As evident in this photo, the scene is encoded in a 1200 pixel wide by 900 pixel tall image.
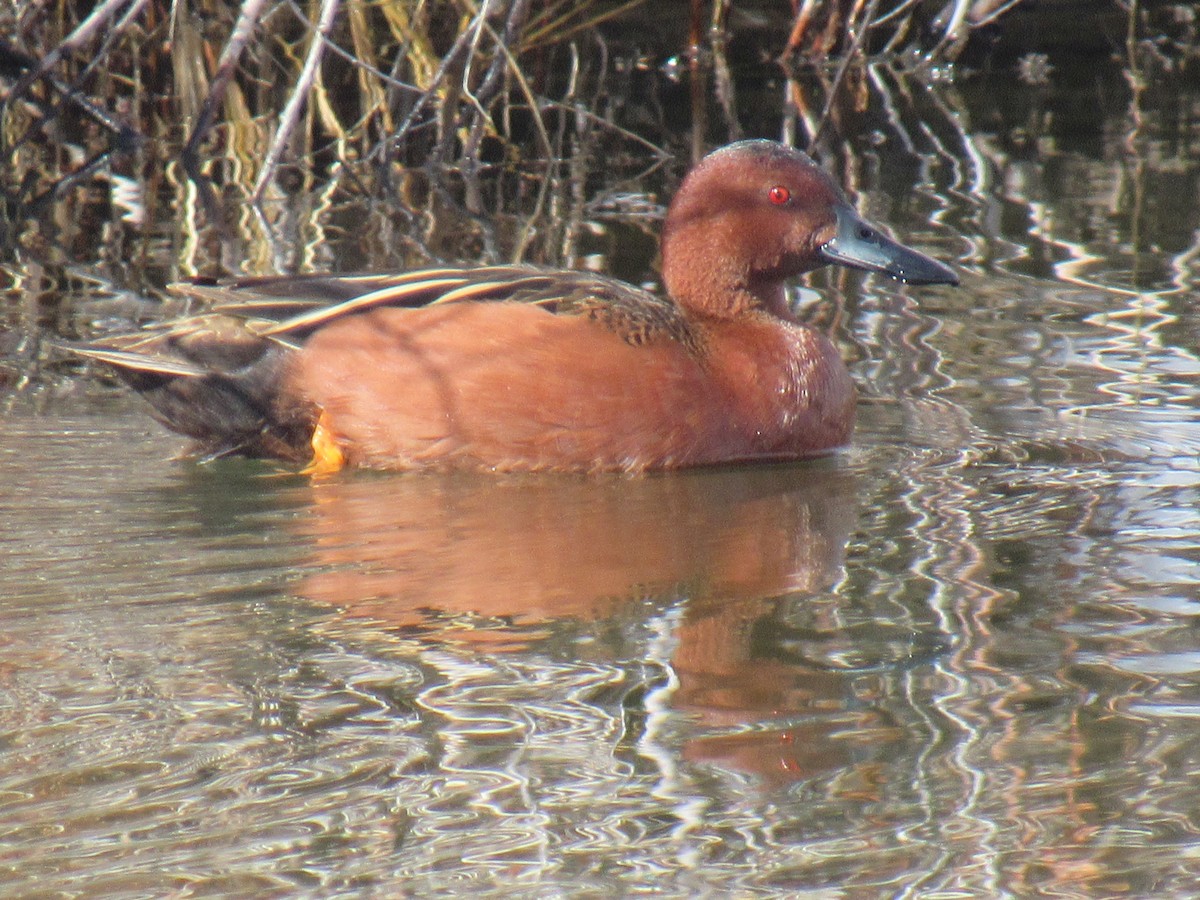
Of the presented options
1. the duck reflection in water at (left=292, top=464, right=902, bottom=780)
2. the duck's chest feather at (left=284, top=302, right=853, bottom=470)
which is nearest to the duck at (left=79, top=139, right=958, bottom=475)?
the duck's chest feather at (left=284, top=302, right=853, bottom=470)

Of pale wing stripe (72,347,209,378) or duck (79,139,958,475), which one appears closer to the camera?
duck (79,139,958,475)

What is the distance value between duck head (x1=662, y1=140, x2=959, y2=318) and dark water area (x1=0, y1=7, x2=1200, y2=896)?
536 millimetres

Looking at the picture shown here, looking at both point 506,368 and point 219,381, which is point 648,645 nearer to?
point 506,368

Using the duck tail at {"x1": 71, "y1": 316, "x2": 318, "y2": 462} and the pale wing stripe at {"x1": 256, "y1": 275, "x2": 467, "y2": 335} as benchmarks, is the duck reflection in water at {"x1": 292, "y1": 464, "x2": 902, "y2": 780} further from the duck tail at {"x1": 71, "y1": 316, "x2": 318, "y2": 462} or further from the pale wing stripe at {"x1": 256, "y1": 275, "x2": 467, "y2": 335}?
the pale wing stripe at {"x1": 256, "y1": 275, "x2": 467, "y2": 335}

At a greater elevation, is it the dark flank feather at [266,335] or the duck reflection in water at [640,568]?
the dark flank feather at [266,335]

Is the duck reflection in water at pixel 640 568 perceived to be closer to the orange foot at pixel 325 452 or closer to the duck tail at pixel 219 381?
the orange foot at pixel 325 452

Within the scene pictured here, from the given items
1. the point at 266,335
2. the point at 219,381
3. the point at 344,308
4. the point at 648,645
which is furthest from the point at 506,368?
the point at 648,645

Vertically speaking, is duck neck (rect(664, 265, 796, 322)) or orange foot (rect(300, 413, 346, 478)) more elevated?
duck neck (rect(664, 265, 796, 322))

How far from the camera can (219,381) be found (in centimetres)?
600

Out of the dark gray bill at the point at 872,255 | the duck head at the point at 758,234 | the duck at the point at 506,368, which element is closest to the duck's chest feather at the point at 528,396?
the duck at the point at 506,368

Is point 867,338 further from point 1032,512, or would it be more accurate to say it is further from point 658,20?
point 658,20

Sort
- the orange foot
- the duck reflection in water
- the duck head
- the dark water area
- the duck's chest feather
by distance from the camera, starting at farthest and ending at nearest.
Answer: the duck head < the orange foot < the duck's chest feather < the duck reflection in water < the dark water area

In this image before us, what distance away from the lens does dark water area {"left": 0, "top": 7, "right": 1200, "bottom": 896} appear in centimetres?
315

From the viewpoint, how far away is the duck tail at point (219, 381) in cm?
598
